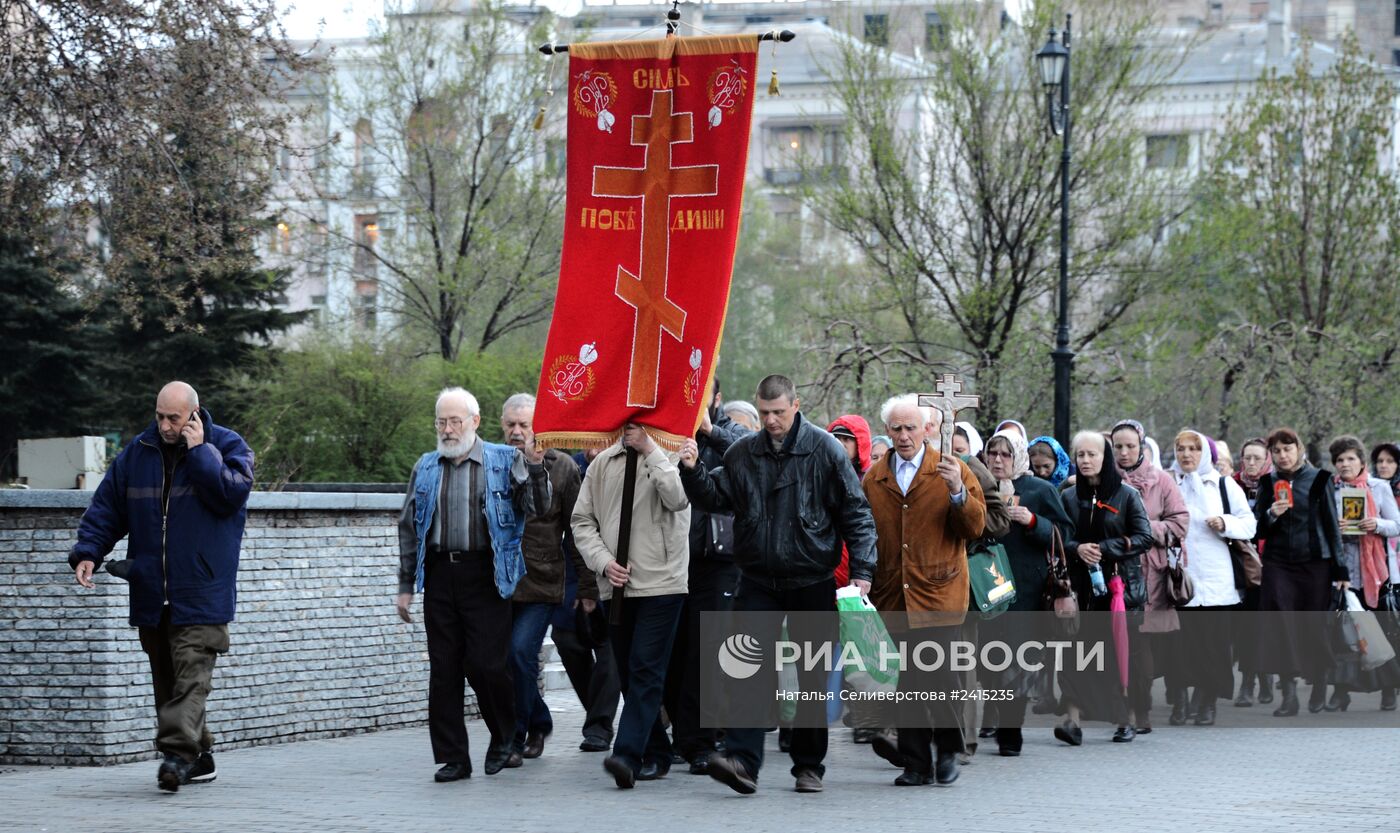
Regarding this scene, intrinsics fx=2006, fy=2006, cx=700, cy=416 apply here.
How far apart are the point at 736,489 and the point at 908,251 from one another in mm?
19463

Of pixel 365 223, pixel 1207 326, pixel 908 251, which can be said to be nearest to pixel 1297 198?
pixel 1207 326

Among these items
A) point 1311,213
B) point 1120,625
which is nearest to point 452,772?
point 1120,625

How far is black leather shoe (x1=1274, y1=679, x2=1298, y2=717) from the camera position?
15047 millimetres

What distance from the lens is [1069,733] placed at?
42.1 feet

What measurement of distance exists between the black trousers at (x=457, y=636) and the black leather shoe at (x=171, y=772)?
1293 millimetres

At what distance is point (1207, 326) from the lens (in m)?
34.6

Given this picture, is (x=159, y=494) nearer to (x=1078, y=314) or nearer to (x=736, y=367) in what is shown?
(x=1078, y=314)

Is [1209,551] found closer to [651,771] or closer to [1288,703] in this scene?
[1288,703]

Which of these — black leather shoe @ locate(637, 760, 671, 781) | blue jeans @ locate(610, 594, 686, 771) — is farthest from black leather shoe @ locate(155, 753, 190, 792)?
black leather shoe @ locate(637, 760, 671, 781)

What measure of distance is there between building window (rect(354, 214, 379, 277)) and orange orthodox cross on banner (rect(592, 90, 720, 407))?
87.4 ft

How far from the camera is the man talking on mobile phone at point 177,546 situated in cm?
1017

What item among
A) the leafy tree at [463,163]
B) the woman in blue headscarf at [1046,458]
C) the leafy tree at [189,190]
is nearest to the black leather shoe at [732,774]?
the woman in blue headscarf at [1046,458]

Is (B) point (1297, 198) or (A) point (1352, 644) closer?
(A) point (1352, 644)

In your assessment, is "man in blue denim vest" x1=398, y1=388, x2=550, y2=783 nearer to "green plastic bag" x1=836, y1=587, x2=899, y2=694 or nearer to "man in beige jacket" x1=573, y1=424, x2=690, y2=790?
"man in beige jacket" x1=573, y1=424, x2=690, y2=790
